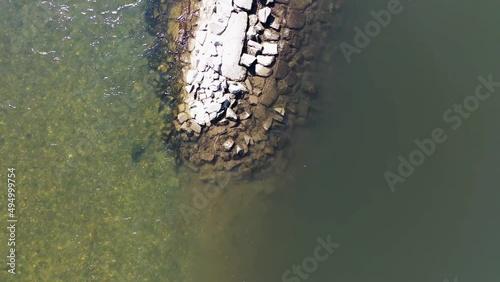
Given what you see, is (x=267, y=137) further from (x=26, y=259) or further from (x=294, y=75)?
(x=26, y=259)

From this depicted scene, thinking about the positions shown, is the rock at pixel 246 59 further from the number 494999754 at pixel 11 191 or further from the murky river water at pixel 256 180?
the number 494999754 at pixel 11 191

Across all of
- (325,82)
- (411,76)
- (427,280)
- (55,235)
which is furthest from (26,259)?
(411,76)

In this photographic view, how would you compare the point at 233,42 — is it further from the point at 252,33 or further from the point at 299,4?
the point at 299,4

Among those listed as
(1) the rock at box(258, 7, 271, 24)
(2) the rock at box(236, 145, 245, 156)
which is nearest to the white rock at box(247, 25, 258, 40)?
(1) the rock at box(258, 7, 271, 24)

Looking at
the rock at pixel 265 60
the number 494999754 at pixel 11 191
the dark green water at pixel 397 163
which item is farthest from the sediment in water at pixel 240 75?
the number 494999754 at pixel 11 191

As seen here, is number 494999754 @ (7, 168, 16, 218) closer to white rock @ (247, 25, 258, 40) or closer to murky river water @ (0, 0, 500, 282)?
murky river water @ (0, 0, 500, 282)

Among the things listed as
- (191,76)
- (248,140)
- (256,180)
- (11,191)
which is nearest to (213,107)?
(191,76)
